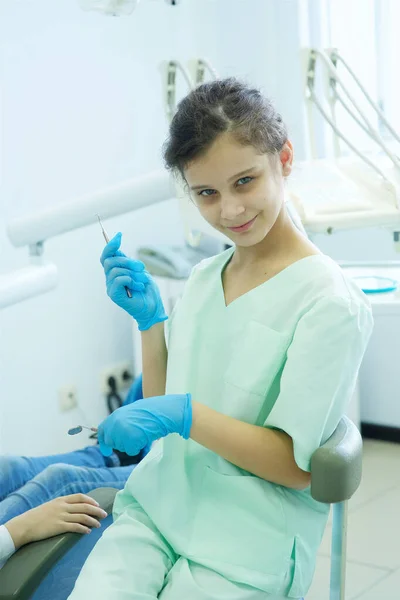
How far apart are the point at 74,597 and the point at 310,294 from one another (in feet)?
1.84

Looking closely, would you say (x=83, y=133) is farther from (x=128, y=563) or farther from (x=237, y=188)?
(x=128, y=563)

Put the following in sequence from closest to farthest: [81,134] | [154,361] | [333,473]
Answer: [333,473], [154,361], [81,134]

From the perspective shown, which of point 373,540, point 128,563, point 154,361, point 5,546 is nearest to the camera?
point 128,563

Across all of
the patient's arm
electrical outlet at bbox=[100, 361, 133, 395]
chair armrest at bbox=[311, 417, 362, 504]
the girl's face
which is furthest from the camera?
electrical outlet at bbox=[100, 361, 133, 395]

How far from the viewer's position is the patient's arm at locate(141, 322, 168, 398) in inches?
60.1

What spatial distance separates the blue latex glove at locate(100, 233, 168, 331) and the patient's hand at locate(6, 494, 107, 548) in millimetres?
334

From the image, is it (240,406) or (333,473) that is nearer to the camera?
(333,473)

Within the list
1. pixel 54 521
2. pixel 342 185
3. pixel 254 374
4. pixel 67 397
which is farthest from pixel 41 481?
pixel 67 397

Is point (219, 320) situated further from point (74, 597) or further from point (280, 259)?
point (74, 597)

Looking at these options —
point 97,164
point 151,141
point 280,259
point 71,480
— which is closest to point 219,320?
point 280,259

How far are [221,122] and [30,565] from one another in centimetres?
75

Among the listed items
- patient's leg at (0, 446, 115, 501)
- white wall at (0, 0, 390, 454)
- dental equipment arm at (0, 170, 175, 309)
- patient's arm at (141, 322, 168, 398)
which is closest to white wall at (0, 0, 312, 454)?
white wall at (0, 0, 390, 454)

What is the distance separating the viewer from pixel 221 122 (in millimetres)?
1283

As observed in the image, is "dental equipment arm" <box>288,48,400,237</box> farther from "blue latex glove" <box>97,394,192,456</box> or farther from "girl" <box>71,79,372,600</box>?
"blue latex glove" <box>97,394,192,456</box>
